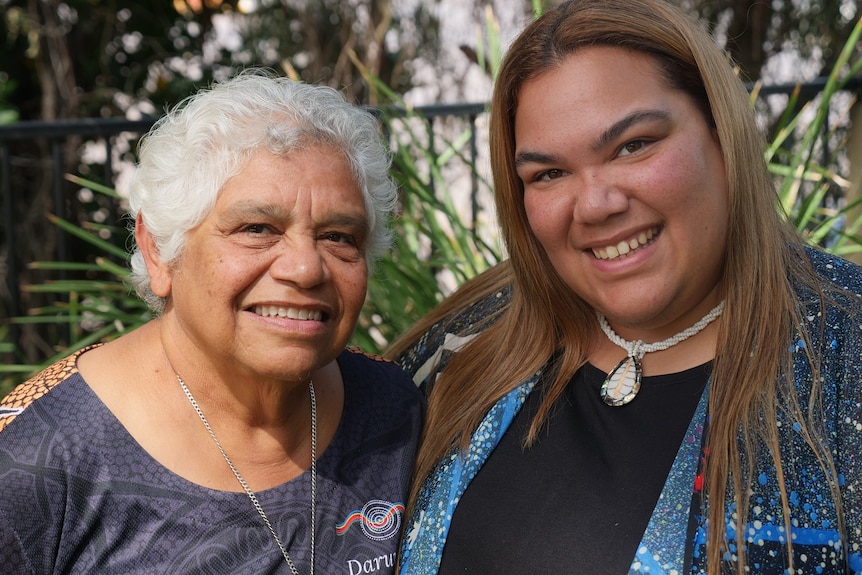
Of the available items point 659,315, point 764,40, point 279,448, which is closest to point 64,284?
point 279,448

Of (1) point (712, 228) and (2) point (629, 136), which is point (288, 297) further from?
(1) point (712, 228)

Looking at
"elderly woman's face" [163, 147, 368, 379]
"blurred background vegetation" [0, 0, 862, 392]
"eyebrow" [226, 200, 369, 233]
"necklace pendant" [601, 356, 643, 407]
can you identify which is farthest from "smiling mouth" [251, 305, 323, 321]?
"blurred background vegetation" [0, 0, 862, 392]

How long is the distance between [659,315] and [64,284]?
6.90 feet

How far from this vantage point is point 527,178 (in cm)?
188

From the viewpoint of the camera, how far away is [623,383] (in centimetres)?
185

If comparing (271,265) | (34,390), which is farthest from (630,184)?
(34,390)

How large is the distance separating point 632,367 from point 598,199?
366mm

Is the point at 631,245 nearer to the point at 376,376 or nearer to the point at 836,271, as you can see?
the point at 836,271

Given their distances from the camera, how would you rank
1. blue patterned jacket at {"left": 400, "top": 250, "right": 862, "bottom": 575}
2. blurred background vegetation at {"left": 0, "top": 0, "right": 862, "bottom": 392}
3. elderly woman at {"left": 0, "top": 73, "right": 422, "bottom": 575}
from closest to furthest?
blue patterned jacket at {"left": 400, "top": 250, "right": 862, "bottom": 575}
elderly woman at {"left": 0, "top": 73, "right": 422, "bottom": 575}
blurred background vegetation at {"left": 0, "top": 0, "right": 862, "bottom": 392}

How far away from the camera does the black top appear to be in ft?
5.46

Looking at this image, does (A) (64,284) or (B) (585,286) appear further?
(A) (64,284)

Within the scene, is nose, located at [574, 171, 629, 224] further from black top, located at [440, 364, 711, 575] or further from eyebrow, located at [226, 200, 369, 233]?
eyebrow, located at [226, 200, 369, 233]

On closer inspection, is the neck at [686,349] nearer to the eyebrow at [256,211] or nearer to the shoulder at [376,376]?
the shoulder at [376,376]

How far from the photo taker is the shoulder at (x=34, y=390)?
5.44ft
